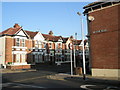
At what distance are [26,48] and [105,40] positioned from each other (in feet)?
75.9

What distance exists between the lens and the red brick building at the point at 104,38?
17219mm

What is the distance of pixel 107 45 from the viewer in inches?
705

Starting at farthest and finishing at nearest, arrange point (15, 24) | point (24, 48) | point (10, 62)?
point (15, 24)
point (24, 48)
point (10, 62)

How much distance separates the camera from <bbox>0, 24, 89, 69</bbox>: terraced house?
109 feet

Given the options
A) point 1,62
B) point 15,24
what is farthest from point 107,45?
point 15,24

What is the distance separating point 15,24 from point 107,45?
94.2 ft

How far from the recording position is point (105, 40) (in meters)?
18.1

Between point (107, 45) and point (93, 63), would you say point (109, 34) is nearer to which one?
point (107, 45)

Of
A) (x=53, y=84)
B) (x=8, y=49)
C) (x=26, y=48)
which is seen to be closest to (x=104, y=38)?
(x=53, y=84)

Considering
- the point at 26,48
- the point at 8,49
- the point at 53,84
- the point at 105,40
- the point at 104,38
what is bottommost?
the point at 53,84

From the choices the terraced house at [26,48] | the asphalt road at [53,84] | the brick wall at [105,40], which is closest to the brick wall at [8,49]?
the terraced house at [26,48]

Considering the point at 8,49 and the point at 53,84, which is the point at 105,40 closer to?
the point at 53,84

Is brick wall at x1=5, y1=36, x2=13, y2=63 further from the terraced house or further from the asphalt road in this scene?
the asphalt road

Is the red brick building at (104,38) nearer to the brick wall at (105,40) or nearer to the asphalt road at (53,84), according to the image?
the brick wall at (105,40)
